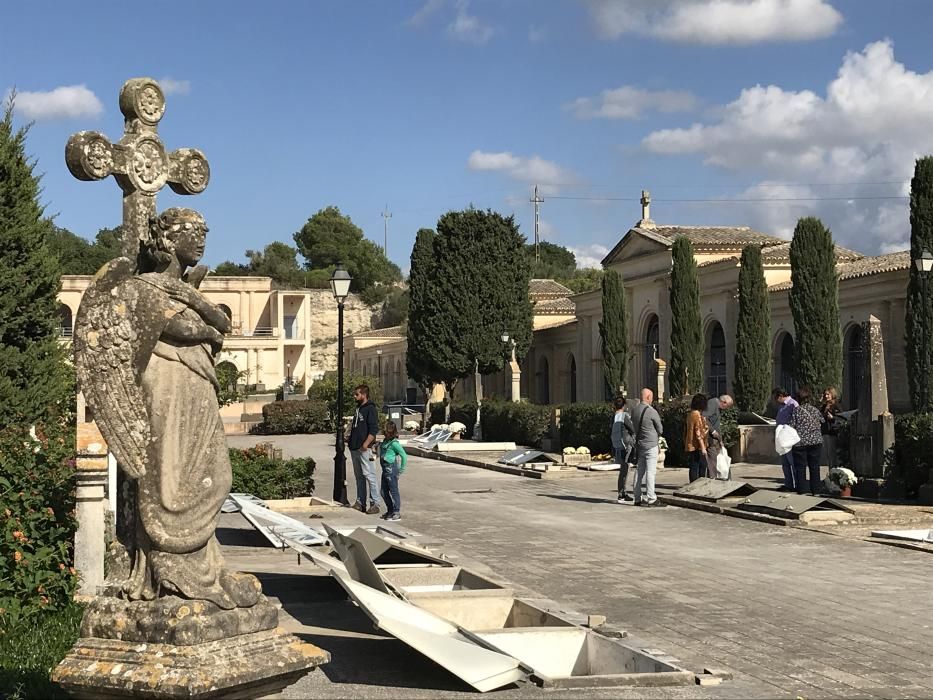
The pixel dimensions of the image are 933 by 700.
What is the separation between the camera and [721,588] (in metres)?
9.59

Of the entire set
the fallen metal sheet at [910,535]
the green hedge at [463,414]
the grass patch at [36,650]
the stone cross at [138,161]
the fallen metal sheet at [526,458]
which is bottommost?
the fallen metal sheet at [910,535]

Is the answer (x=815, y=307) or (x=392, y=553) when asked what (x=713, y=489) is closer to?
(x=392, y=553)

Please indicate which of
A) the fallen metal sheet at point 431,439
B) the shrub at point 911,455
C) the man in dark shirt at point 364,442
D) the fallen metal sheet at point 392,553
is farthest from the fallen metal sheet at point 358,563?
the fallen metal sheet at point 431,439

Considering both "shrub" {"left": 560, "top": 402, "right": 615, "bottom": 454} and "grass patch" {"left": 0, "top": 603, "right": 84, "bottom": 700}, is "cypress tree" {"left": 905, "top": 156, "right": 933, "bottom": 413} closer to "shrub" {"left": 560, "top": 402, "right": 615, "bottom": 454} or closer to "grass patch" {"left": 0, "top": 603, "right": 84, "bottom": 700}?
"shrub" {"left": 560, "top": 402, "right": 615, "bottom": 454}

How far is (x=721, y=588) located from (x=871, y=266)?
31120 millimetres

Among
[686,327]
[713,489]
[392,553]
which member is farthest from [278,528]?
[686,327]

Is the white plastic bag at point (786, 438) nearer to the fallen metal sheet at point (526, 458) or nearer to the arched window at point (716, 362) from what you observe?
the fallen metal sheet at point (526, 458)

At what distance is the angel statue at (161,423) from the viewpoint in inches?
158

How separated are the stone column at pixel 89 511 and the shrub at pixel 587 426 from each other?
20575mm

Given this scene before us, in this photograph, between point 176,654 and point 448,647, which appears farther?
point 448,647

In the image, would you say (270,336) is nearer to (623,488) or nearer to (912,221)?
(912,221)

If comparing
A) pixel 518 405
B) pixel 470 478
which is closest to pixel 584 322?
pixel 518 405

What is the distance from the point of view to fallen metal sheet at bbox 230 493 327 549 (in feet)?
33.5

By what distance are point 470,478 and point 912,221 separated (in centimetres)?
1344
